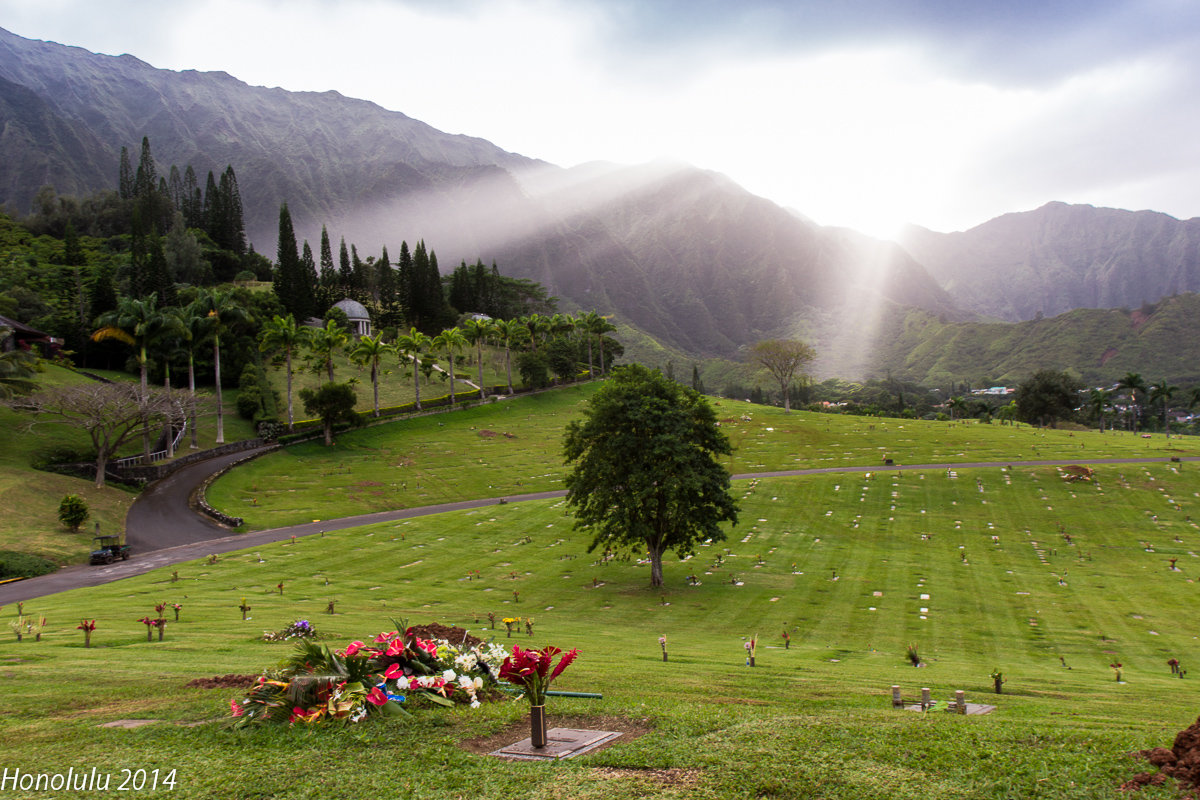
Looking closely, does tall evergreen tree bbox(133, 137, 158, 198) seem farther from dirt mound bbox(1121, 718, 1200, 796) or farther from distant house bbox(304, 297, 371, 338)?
dirt mound bbox(1121, 718, 1200, 796)

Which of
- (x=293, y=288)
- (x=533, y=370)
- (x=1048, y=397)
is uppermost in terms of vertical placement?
(x=293, y=288)

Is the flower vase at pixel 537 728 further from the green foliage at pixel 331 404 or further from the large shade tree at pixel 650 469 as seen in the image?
the green foliage at pixel 331 404

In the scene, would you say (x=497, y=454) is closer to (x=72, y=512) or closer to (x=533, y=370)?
(x=533, y=370)

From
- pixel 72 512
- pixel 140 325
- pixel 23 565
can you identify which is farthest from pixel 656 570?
pixel 140 325

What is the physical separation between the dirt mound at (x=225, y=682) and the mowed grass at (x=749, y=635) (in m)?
0.57

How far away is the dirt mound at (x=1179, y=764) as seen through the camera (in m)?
8.48

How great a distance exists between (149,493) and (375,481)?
20.5m

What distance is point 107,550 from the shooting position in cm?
4472

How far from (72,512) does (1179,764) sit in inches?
2401

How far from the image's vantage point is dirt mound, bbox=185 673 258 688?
1493 cm

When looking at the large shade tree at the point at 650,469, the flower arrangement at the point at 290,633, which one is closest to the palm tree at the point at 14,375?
the large shade tree at the point at 650,469

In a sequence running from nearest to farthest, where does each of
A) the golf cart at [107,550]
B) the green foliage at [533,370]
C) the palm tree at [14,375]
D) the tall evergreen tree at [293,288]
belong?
the golf cart at [107,550]
the palm tree at [14,375]
the green foliage at [533,370]
the tall evergreen tree at [293,288]

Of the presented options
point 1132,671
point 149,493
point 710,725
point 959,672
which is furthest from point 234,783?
point 149,493

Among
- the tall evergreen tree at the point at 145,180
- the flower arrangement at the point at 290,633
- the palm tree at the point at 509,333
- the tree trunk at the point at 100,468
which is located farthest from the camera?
A: the tall evergreen tree at the point at 145,180
